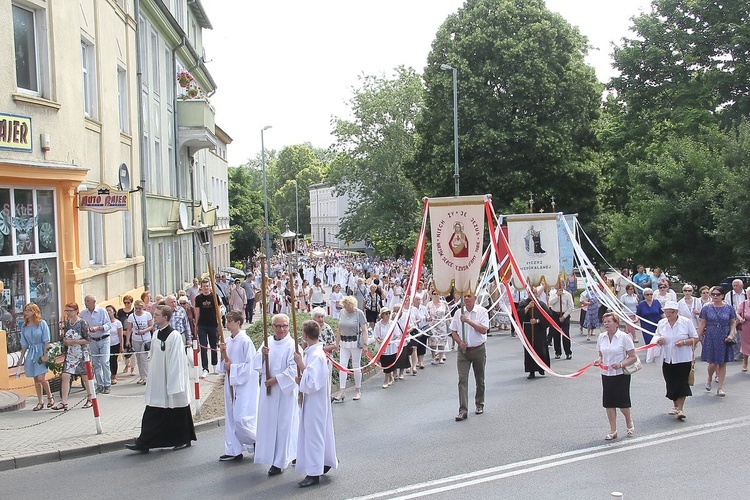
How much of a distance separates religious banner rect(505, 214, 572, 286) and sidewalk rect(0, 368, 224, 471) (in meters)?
9.92

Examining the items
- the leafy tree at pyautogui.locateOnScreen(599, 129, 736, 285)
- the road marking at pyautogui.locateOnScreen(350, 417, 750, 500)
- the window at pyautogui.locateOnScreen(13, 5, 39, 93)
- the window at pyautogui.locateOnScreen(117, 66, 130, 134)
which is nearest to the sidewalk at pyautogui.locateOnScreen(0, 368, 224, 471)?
the road marking at pyautogui.locateOnScreen(350, 417, 750, 500)

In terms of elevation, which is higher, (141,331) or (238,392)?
(141,331)

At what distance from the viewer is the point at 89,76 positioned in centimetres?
1856

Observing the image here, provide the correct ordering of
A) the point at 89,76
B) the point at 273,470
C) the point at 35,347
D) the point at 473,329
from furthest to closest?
the point at 89,76 < the point at 35,347 < the point at 473,329 < the point at 273,470

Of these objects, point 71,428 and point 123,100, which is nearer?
point 71,428

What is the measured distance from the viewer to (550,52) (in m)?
36.5

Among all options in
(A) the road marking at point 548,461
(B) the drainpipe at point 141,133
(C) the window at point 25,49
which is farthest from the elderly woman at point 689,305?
(B) the drainpipe at point 141,133

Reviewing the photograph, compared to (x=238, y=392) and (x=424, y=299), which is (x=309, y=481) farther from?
(x=424, y=299)

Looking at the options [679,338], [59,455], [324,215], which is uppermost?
[324,215]

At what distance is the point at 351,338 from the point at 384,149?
4251cm

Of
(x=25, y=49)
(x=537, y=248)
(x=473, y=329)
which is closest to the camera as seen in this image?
(x=473, y=329)

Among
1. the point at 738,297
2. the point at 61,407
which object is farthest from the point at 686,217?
the point at 61,407

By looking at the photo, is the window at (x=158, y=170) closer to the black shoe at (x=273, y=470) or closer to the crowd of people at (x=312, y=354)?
the crowd of people at (x=312, y=354)

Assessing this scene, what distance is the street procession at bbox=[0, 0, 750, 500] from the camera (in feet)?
30.9
